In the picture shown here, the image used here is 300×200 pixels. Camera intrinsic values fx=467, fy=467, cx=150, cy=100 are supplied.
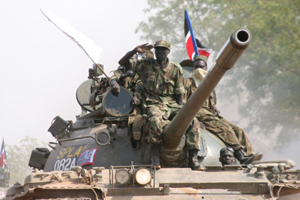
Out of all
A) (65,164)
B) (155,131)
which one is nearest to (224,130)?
(155,131)

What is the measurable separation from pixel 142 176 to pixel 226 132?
12.0 ft

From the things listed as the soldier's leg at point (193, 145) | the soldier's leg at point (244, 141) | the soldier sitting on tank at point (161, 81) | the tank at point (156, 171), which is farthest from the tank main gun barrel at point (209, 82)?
the soldier's leg at point (244, 141)

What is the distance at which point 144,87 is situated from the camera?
9.55 meters

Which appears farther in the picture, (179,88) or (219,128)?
(219,128)

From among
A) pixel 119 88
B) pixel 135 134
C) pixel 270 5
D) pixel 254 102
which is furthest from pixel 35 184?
pixel 254 102

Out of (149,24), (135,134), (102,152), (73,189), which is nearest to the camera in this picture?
(73,189)

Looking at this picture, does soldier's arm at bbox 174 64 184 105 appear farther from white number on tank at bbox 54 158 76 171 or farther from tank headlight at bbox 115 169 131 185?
tank headlight at bbox 115 169 131 185

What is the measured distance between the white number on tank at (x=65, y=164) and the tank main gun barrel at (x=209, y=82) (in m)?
2.43

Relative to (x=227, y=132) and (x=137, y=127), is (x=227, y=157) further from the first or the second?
(x=137, y=127)

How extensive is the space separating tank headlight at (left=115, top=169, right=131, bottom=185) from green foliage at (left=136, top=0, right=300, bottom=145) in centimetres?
1781

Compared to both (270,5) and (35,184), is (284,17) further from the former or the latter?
(35,184)

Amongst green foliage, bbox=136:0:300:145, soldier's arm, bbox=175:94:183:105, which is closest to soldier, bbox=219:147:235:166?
soldier's arm, bbox=175:94:183:105

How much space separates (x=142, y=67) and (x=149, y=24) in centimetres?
3107

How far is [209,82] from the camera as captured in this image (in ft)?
21.4
